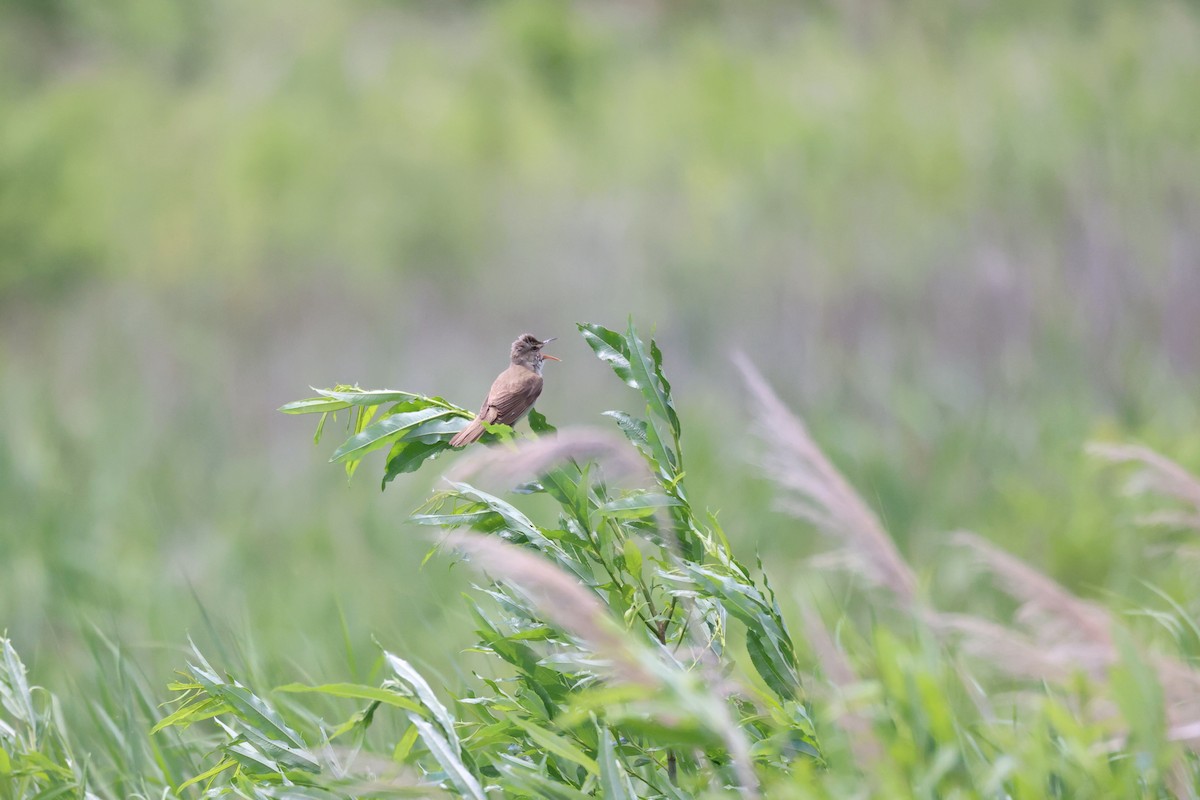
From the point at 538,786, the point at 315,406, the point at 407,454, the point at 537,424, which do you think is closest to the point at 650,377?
the point at 537,424

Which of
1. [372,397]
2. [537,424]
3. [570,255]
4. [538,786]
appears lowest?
[570,255]

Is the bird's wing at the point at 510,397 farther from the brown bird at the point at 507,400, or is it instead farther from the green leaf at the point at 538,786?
the green leaf at the point at 538,786

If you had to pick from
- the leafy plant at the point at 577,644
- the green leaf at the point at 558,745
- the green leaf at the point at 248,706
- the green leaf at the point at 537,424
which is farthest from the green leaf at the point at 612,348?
the green leaf at the point at 248,706

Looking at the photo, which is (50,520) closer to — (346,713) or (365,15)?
(346,713)

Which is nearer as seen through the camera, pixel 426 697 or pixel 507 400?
pixel 426 697

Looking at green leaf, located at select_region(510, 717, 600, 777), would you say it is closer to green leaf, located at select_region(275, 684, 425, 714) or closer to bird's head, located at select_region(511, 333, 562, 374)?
green leaf, located at select_region(275, 684, 425, 714)

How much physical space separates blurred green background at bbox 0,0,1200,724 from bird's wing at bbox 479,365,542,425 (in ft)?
9.93

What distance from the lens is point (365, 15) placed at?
12.8 meters

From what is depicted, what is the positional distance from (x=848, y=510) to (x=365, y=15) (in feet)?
41.2

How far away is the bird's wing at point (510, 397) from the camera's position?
1.57 meters

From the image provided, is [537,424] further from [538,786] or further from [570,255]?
[570,255]

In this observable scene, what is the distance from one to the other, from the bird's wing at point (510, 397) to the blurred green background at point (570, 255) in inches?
119

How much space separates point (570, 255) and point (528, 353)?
8037 mm

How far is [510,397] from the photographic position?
5.24 ft
